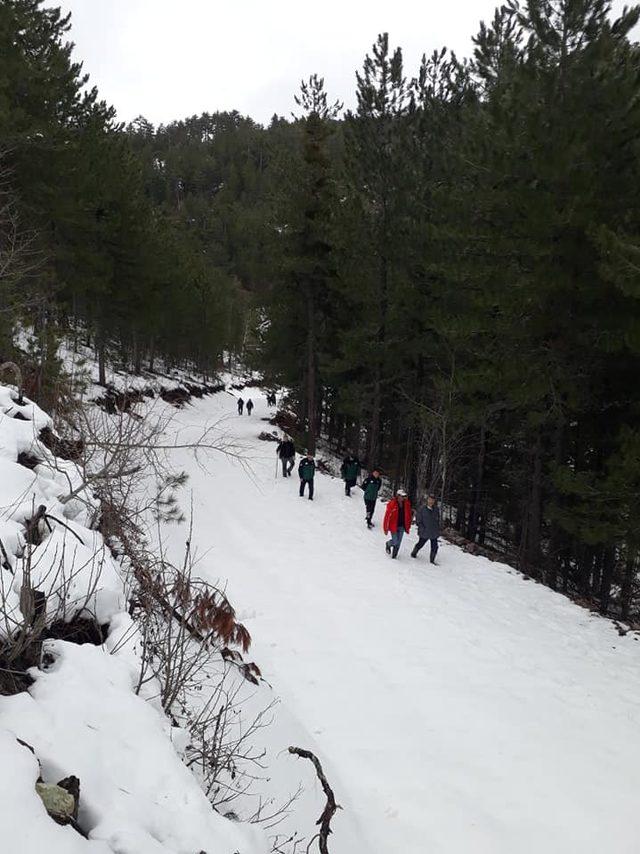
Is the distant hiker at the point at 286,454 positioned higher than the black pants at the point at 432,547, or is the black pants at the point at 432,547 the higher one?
the distant hiker at the point at 286,454

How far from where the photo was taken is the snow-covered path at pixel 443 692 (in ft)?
14.2

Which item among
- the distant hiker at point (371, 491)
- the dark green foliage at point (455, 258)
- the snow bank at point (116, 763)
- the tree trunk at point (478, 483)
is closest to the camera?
the snow bank at point (116, 763)

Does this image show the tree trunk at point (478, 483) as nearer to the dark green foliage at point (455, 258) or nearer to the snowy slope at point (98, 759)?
the dark green foliage at point (455, 258)

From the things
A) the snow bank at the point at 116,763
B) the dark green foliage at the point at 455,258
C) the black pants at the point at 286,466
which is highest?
the dark green foliage at the point at 455,258

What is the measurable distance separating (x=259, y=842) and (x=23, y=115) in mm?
17214

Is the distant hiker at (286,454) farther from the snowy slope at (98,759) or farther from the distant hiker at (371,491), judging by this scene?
the snowy slope at (98,759)

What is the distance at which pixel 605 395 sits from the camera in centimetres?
1173

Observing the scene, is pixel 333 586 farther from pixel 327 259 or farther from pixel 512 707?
pixel 327 259

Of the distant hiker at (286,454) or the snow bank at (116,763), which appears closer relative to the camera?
the snow bank at (116,763)

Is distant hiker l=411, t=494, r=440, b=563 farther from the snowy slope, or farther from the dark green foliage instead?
the snowy slope

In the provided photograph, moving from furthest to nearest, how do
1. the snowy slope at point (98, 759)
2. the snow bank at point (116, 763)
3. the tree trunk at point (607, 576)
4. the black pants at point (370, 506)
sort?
the tree trunk at point (607, 576) < the black pants at point (370, 506) < the snow bank at point (116, 763) < the snowy slope at point (98, 759)

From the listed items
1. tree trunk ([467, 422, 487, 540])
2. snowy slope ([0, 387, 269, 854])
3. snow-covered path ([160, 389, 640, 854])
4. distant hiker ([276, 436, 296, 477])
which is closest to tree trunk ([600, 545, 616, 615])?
tree trunk ([467, 422, 487, 540])

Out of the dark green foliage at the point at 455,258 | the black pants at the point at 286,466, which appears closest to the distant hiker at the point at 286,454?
the black pants at the point at 286,466

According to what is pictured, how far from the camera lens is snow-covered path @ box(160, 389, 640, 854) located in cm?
433
